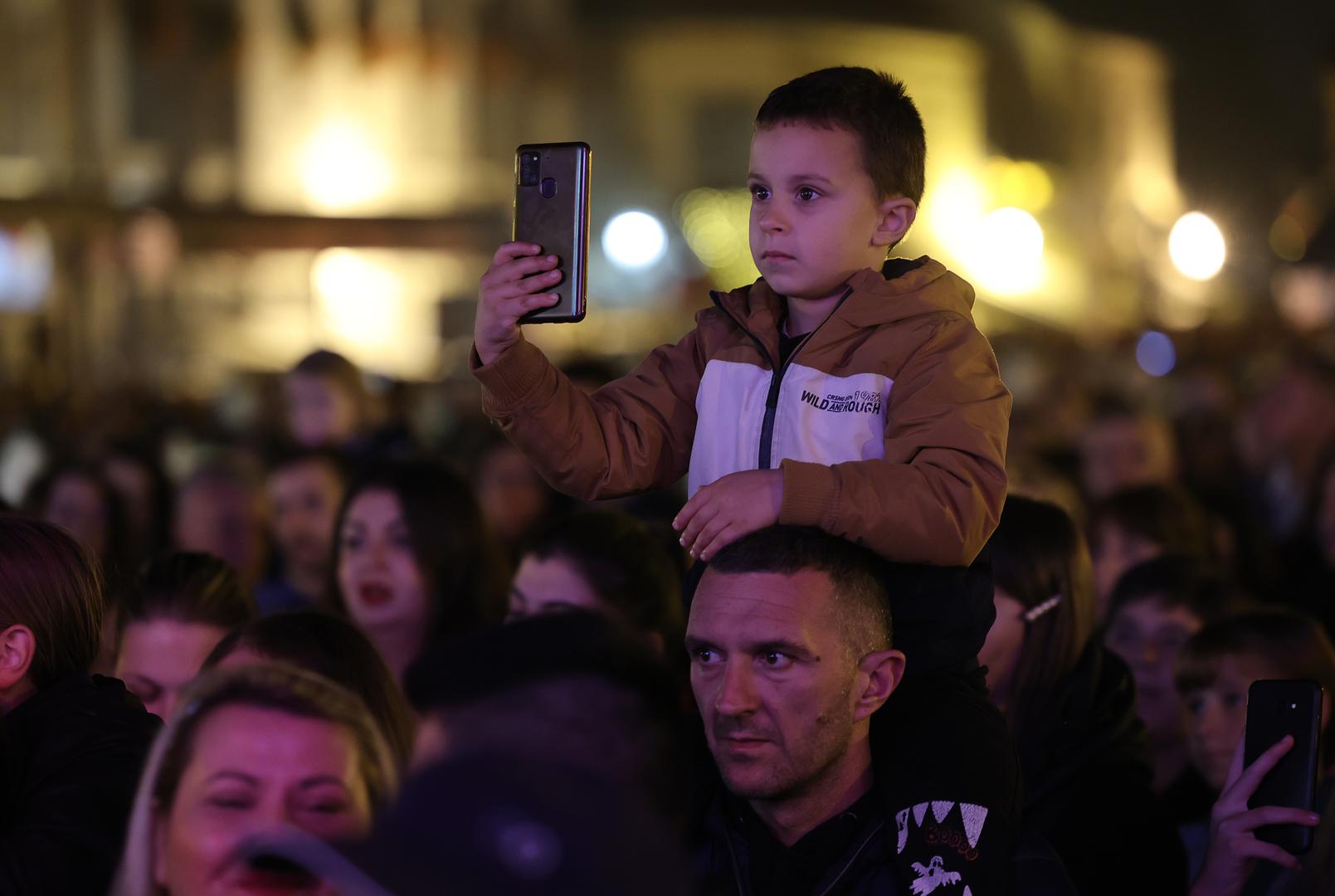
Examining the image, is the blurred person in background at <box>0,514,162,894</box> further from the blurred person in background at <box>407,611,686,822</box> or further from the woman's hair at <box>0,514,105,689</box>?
the blurred person in background at <box>407,611,686,822</box>

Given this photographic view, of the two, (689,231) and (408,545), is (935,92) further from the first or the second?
(408,545)

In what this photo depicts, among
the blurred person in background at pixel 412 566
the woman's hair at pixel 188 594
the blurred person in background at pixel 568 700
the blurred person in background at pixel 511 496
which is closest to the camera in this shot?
the blurred person in background at pixel 568 700

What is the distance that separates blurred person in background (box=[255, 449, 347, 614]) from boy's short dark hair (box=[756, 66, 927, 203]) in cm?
403

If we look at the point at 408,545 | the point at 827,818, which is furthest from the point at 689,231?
the point at 827,818

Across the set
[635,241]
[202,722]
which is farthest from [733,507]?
[635,241]

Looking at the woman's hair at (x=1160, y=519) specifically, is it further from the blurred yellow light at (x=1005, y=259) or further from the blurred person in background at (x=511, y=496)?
the blurred yellow light at (x=1005, y=259)

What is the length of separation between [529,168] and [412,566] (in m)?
2.28

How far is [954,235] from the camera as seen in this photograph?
137ft

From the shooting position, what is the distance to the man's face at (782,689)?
9.40 ft

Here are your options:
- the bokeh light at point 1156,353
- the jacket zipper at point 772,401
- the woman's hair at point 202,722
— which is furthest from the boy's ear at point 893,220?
the bokeh light at point 1156,353

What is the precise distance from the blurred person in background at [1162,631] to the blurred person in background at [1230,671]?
44cm

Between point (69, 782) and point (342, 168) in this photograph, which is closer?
point (69, 782)

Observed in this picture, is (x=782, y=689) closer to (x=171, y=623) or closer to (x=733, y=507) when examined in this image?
(x=733, y=507)

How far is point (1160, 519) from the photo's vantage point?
6.21 meters
